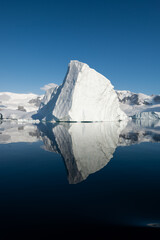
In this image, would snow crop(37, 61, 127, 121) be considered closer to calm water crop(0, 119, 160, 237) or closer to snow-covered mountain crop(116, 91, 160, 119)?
calm water crop(0, 119, 160, 237)

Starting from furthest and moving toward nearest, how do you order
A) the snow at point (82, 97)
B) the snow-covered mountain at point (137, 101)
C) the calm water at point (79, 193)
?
the snow-covered mountain at point (137, 101) → the snow at point (82, 97) → the calm water at point (79, 193)

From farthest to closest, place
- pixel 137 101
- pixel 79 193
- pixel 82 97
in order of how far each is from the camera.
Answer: pixel 137 101 < pixel 82 97 < pixel 79 193

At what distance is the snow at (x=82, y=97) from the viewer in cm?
3167

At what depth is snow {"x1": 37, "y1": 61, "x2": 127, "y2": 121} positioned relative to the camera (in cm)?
3167

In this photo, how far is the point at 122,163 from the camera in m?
6.35

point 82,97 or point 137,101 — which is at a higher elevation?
point 137,101

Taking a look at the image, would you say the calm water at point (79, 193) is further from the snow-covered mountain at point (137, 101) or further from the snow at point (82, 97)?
the snow-covered mountain at point (137, 101)

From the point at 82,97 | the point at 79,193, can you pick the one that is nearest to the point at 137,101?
the point at 82,97

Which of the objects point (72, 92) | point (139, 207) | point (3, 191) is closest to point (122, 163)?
point (139, 207)

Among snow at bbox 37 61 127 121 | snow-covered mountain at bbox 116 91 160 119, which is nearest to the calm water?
snow at bbox 37 61 127 121

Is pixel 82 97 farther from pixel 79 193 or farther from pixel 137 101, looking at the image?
pixel 137 101

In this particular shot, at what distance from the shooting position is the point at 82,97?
107ft

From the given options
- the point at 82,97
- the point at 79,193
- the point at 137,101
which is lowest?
the point at 79,193

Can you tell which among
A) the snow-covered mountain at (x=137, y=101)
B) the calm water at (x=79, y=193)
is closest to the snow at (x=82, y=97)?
the calm water at (x=79, y=193)
